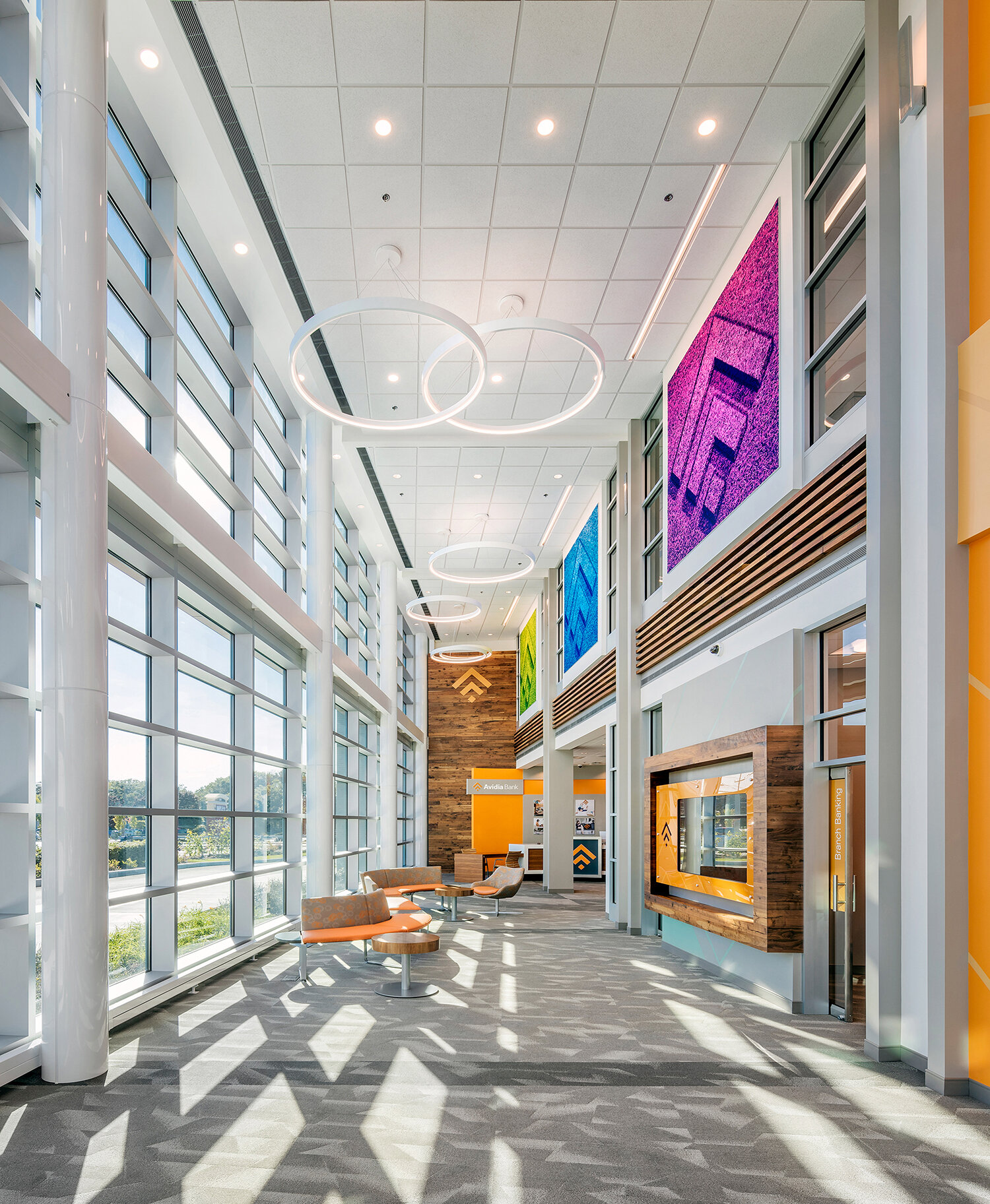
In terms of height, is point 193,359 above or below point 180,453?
above

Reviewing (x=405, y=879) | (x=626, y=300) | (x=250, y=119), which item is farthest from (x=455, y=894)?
(x=250, y=119)

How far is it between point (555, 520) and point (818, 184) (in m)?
11.4

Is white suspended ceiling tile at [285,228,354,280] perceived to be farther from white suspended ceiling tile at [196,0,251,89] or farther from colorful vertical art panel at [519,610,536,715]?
colorful vertical art panel at [519,610,536,715]

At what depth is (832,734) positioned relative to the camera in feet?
A: 24.8

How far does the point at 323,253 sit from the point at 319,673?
5.75 metres

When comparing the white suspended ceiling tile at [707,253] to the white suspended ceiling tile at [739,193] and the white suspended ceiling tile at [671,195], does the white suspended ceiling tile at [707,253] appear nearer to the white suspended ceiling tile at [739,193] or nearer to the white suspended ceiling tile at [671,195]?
the white suspended ceiling tile at [739,193]

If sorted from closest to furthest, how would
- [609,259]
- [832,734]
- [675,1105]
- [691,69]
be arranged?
[675,1105], [691,69], [832,734], [609,259]

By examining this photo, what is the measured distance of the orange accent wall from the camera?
5.07m

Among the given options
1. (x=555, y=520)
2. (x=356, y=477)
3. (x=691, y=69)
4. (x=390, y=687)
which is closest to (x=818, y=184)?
(x=691, y=69)

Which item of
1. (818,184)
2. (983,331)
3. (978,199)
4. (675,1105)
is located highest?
(818,184)

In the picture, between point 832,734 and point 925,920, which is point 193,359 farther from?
point 925,920

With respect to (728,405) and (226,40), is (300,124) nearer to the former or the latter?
(226,40)

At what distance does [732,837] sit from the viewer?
911 centimetres

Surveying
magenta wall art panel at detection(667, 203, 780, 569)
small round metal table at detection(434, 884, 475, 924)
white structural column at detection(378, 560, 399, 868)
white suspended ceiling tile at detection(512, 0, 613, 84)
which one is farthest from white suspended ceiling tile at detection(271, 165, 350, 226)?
white structural column at detection(378, 560, 399, 868)
